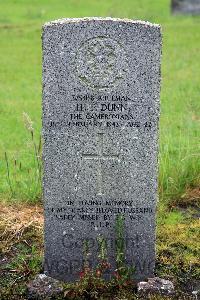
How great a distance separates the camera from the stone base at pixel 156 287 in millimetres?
4461

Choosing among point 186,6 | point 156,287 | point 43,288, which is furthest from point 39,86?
point 186,6

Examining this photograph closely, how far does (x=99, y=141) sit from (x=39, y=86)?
6420 millimetres

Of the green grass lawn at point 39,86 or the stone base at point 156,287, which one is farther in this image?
the green grass lawn at point 39,86

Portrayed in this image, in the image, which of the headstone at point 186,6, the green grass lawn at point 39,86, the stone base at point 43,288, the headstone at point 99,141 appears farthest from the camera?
the headstone at point 186,6

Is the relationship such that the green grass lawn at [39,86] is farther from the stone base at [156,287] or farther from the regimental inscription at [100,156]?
the stone base at [156,287]

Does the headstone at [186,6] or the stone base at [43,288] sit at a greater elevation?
the headstone at [186,6]

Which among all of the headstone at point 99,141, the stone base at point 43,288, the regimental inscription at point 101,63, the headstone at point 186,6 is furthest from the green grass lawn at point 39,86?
the regimental inscription at point 101,63

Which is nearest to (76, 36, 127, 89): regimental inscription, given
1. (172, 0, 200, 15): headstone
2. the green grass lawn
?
the green grass lawn

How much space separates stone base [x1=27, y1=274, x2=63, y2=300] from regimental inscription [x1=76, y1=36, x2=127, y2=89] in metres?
1.33

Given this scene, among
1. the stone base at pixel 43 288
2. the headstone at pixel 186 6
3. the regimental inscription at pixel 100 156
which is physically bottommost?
the stone base at pixel 43 288

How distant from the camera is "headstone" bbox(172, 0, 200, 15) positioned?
16250mm

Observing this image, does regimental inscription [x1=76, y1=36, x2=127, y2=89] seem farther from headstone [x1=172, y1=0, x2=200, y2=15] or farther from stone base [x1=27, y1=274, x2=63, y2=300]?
headstone [x1=172, y1=0, x2=200, y2=15]

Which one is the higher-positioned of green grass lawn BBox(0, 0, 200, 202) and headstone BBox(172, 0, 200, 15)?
headstone BBox(172, 0, 200, 15)

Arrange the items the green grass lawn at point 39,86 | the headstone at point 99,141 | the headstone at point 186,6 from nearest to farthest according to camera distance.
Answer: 1. the headstone at point 99,141
2. the green grass lawn at point 39,86
3. the headstone at point 186,6
